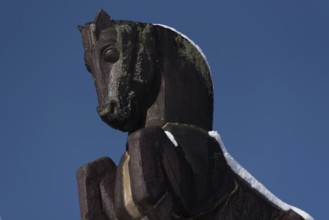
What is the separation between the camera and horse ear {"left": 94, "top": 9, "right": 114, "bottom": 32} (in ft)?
16.5

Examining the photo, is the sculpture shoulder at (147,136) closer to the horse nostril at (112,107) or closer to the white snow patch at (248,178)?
the horse nostril at (112,107)

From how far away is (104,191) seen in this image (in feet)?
16.3

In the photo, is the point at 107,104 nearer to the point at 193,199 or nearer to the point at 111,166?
the point at 111,166

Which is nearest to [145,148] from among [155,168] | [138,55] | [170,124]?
[155,168]

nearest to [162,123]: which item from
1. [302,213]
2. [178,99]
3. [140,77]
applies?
[178,99]

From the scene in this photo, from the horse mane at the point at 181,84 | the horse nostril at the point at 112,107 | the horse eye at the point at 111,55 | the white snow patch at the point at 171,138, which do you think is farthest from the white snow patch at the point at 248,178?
the horse eye at the point at 111,55

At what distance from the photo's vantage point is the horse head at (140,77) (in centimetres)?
491

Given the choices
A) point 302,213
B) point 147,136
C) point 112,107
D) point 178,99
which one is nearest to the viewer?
point 147,136

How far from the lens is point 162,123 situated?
194 inches

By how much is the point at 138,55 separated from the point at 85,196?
0.93 metres

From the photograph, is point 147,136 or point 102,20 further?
point 102,20

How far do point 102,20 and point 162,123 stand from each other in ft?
2.49

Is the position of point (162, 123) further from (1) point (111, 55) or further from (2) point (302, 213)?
(2) point (302, 213)

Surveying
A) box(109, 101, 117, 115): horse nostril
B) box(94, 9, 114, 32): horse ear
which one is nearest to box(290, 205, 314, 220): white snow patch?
box(109, 101, 117, 115): horse nostril
